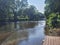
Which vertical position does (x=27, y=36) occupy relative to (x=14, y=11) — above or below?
below

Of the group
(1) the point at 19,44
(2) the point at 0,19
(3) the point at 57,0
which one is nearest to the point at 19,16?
(2) the point at 0,19

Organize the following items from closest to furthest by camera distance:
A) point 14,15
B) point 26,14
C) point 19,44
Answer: point 19,44 → point 14,15 → point 26,14

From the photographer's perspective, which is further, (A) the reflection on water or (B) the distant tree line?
(B) the distant tree line

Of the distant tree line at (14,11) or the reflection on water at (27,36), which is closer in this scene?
the reflection on water at (27,36)

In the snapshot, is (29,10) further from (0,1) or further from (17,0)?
(0,1)

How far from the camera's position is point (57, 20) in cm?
3091

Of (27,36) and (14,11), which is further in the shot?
(14,11)

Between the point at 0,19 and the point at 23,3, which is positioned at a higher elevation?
the point at 23,3

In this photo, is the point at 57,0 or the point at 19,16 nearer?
the point at 57,0

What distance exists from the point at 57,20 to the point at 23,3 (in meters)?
55.0

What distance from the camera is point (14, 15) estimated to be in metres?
75.4

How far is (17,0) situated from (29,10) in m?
21.8

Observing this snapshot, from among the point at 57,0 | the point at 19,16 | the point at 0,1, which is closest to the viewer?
the point at 57,0

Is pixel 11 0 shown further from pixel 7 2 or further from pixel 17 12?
pixel 17 12
